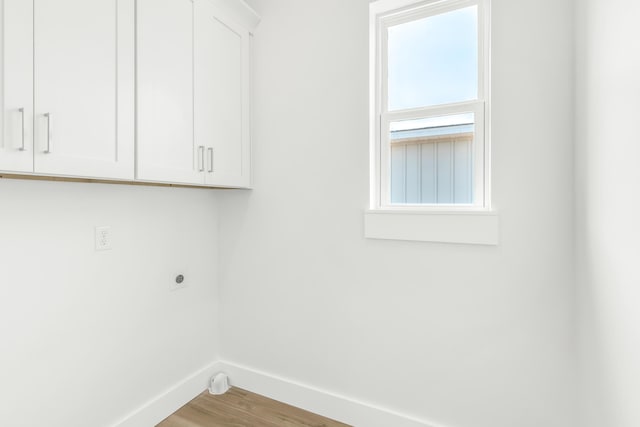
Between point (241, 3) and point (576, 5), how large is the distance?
163 centimetres

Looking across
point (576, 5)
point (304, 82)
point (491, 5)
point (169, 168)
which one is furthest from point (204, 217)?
point (576, 5)

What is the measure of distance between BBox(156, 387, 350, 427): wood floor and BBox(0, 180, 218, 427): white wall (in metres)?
0.19

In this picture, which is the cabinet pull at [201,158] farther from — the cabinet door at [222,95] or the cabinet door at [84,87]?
the cabinet door at [84,87]

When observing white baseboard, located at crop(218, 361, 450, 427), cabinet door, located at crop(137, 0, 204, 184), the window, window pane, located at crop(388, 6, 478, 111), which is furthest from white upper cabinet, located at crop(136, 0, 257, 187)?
white baseboard, located at crop(218, 361, 450, 427)

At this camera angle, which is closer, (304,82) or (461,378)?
(461,378)

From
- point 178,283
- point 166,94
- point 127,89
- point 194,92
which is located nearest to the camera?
point 127,89

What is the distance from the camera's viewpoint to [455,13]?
1611 mm

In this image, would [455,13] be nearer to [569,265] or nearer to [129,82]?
[569,265]

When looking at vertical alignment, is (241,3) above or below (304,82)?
above

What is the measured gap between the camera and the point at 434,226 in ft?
5.09

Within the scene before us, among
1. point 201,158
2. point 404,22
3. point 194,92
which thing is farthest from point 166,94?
point 404,22

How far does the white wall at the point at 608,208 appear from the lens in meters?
0.79

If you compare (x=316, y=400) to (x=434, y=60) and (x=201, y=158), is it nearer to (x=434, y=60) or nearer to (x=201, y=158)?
(x=201, y=158)

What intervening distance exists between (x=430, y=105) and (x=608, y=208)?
3.08 ft
